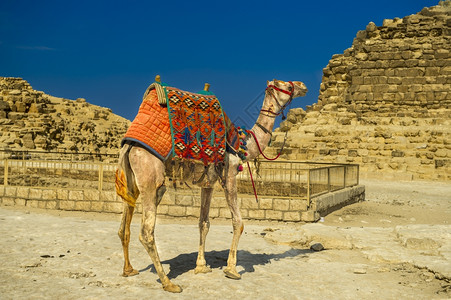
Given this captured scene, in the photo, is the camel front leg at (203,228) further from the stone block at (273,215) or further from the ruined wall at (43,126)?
the ruined wall at (43,126)

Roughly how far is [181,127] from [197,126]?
241mm

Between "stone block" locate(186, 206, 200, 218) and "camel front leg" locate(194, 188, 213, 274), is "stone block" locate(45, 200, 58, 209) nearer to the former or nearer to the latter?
"stone block" locate(186, 206, 200, 218)

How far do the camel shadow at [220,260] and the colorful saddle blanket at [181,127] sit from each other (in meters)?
1.61

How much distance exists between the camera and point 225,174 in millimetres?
6324

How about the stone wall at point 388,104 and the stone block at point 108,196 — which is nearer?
the stone block at point 108,196

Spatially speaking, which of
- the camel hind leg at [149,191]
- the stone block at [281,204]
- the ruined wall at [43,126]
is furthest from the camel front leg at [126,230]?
the ruined wall at [43,126]

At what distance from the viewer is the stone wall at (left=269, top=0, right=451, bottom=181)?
24.4m

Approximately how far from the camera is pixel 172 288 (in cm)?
547

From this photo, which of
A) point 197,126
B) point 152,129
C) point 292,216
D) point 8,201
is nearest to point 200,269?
point 197,126

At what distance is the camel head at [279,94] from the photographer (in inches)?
265

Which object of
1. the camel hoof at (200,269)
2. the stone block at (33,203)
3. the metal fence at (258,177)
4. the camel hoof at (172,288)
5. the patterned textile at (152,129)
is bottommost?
the camel hoof at (172,288)

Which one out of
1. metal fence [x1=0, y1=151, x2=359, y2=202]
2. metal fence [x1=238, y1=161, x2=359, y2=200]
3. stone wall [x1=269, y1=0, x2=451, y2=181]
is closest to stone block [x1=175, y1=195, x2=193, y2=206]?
metal fence [x1=238, y1=161, x2=359, y2=200]

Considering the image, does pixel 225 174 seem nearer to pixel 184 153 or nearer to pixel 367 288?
pixel 184 153

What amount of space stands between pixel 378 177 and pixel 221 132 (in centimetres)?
1784
